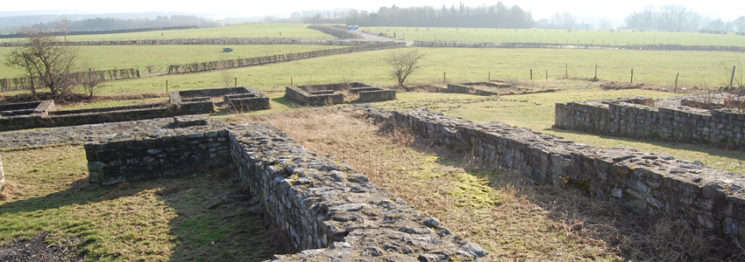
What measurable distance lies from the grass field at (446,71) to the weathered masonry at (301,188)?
24570 mm

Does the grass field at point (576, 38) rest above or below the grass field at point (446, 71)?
above

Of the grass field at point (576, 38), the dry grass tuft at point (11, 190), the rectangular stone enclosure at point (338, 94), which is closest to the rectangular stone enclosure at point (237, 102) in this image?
the rectangular stone enclosure at point (338, 94)

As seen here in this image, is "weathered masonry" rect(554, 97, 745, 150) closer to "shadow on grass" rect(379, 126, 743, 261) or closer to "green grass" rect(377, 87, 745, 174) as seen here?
"green grass" rect(377, 87, 745, 174)

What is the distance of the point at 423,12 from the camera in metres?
190

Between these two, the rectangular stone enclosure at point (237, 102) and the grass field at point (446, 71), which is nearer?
the rectangular stone enclosure at point (237, 102)

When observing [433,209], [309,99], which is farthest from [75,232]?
[309,99]

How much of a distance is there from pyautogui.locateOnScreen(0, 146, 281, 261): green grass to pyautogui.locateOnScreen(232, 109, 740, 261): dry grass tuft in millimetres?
2505

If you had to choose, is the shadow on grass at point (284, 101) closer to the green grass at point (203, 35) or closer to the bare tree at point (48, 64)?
the bare tree at point (48, 64)

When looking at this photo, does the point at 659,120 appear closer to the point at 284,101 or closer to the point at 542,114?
the point at 542,114

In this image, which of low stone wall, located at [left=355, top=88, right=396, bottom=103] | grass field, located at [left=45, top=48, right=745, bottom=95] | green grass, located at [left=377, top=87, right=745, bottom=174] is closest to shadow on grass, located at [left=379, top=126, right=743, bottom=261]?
green grass, located at [left=377, top=87, right=745, bottom=174]

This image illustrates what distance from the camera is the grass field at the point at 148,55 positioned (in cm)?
5072

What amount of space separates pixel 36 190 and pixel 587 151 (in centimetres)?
989

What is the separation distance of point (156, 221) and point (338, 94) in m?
19.6

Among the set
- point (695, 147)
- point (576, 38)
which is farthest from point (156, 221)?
point (576, 38)
